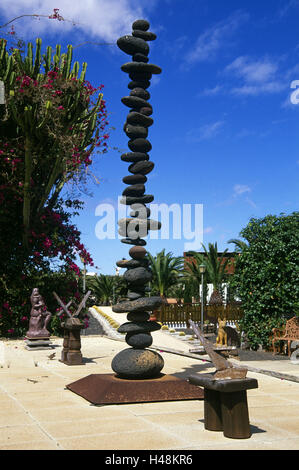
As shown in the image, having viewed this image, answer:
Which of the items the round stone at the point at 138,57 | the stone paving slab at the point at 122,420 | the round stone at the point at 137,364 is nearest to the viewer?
the stone paving slab at the point at 122,420

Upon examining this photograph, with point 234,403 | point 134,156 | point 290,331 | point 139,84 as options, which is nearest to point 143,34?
point 139,84

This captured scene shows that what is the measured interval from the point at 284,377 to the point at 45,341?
7.80 meters

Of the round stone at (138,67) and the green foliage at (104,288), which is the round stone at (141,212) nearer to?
the round stone at (138,67)

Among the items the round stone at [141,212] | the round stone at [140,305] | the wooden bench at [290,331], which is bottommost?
the wooden bench at [290,331]

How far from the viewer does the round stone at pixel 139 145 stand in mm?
8469

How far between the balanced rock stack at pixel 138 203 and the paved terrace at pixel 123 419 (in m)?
1.17

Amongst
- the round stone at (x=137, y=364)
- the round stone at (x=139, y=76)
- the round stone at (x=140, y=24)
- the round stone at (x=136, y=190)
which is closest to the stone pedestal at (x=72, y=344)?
the round stone at (x=137, y=364)

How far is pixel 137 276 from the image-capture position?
8.12 m

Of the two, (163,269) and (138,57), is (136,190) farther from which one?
(163,269)

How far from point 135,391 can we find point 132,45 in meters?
5.53

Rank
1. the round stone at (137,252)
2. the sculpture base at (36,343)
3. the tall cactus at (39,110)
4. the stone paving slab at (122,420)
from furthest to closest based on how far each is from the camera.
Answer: the tall cactus at (39,110) < the sculpture base at (36,343) < the round stone at (137,252) < the stone paving slab at (122,420)

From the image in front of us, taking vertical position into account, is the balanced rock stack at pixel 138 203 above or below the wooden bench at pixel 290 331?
above

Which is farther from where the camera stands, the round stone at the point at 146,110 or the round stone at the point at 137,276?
the round stone at the point at 146,110
